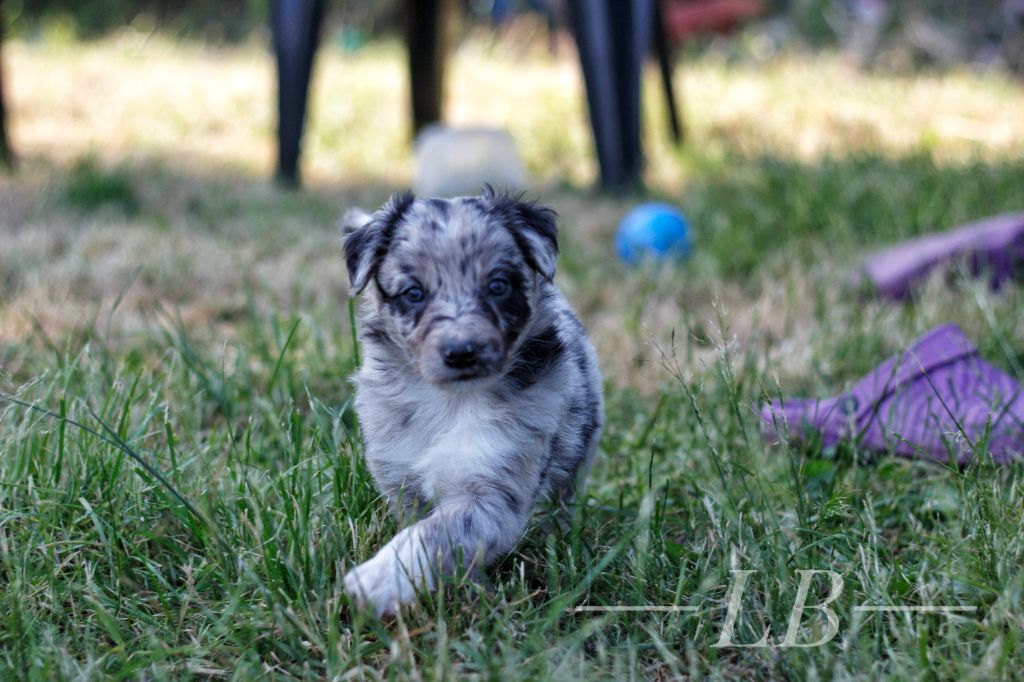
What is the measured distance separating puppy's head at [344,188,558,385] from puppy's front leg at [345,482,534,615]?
29cm

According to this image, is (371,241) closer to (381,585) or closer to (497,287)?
(497,287)

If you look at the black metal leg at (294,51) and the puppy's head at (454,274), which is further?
the black metal leg at (294,51)

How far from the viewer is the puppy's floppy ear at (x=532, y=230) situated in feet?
8.63

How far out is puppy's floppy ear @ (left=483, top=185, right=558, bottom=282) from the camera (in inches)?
104

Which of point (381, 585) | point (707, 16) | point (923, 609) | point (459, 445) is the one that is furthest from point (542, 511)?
point (707, 16)

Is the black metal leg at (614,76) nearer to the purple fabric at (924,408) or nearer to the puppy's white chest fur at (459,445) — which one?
the purple fabric at (924,408)

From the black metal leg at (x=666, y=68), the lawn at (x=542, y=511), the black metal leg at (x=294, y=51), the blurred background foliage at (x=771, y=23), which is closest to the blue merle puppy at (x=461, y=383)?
the lawn at (x=542, y=511)

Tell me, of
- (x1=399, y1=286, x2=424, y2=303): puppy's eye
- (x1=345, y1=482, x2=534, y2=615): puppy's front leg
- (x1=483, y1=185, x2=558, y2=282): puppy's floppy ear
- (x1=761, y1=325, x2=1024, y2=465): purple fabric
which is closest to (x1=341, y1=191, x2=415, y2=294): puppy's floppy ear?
(x1=399, y1=286, x2=424, y2=303): puppy's eye

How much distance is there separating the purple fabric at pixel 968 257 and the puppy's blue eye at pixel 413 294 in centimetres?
274

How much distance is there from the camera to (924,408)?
3.17m

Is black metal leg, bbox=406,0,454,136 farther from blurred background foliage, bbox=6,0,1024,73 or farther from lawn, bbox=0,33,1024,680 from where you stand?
blurred background foliage, bbox=6,0,1024,73

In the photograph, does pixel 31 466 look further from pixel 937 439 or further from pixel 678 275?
pixel 678 275

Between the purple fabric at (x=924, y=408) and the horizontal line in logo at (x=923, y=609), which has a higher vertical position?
the purple fabric at (x=924, y=408)

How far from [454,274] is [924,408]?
160 cm
